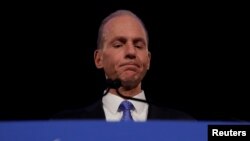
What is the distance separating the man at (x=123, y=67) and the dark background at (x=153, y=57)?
1.7 inches

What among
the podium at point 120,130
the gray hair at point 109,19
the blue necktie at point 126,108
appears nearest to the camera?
the podium at point 120,130

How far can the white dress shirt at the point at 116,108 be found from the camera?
156 centimetres

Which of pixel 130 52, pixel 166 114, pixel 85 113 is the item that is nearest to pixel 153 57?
pixel 130 52

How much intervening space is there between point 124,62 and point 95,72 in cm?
13

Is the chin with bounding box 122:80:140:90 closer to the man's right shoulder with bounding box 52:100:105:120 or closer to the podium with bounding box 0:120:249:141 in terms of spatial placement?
the man's right shoulder with bounding box 52:100:105:120

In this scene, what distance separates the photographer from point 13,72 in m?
1.69

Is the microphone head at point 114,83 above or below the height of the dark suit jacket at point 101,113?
above

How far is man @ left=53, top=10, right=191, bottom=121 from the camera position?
1.57 m

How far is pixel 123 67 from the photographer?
5.19 feet

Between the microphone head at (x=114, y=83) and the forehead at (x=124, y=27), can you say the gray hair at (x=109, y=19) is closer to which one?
the forehead at (x=124, y=27)

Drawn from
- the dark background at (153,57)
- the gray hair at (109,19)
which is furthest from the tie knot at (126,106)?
the gray hair at (109,19)

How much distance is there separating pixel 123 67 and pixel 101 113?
0.18m

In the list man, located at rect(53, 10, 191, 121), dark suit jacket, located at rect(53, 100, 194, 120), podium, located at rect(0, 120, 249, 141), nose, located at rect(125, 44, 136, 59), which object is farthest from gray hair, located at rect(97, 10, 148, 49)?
podium, located at rect(0, 120, 249, 141)

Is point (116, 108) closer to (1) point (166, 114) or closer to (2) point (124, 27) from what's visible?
(1) point (166, 114)
